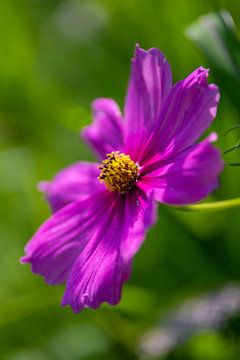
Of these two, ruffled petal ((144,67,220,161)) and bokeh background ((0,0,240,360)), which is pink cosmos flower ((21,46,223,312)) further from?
bokeh background ((0,0,240,360))

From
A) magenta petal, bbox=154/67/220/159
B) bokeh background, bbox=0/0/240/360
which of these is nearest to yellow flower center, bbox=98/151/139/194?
magenta petal, bbox=154/67/220/159

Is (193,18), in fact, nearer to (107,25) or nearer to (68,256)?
(107,25)

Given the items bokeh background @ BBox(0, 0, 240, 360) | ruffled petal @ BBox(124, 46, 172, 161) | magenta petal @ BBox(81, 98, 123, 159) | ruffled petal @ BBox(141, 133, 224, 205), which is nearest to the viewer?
ruffled petal @ BBox(141, 133, 224, 205)

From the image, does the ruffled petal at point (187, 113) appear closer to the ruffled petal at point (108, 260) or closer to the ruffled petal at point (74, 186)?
the ruffled petal at point (108, 260)

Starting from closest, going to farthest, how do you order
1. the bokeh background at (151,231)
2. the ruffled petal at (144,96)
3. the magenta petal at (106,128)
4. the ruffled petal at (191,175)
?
the ruffled petal at (191,175) < the ruffled petal at (144,96) < the magenta petal at (106,128) < the bokeh background at (151,231)

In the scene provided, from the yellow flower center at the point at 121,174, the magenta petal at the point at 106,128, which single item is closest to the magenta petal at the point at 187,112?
the yellow flower center at the point at 121,174

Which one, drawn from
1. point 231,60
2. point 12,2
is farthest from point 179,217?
point 12,2

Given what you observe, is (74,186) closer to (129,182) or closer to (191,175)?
(129,182)
